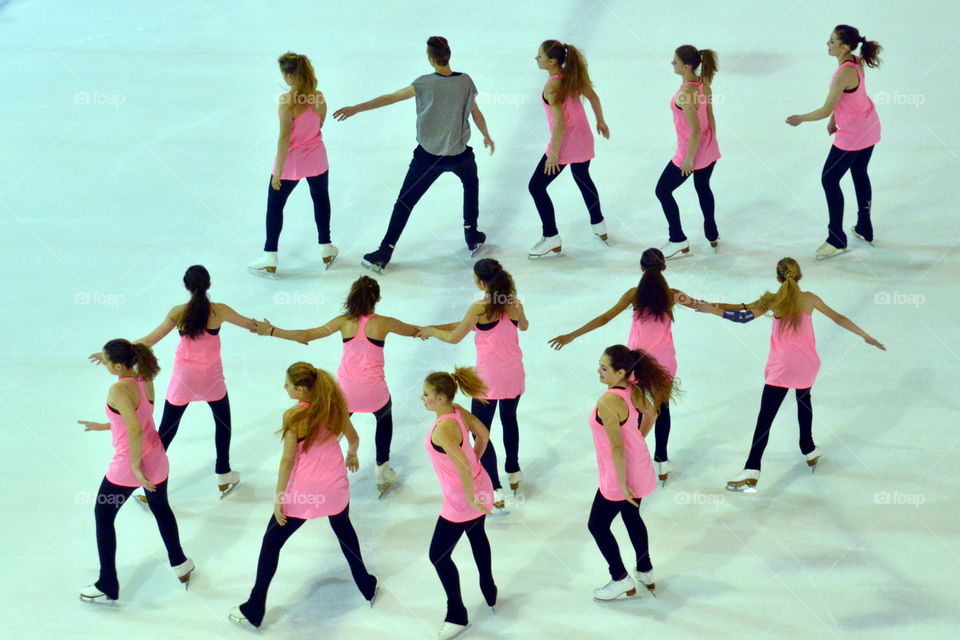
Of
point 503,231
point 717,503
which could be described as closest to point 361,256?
point 503,231

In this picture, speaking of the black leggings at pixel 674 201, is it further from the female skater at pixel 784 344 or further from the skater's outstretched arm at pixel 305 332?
the skater's outstretched arm at pixel 305 332

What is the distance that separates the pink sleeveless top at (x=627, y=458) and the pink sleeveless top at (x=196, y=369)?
6.13 ft

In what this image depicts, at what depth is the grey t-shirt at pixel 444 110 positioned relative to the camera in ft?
23.1

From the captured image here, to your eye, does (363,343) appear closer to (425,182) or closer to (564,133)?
(425,182)

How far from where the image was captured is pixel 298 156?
282 inches

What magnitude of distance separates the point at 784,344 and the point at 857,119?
7.20 feet

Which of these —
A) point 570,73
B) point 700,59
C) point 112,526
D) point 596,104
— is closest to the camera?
point 112,526

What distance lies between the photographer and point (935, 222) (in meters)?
7.76

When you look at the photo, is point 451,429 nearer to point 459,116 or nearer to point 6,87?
point 459,116

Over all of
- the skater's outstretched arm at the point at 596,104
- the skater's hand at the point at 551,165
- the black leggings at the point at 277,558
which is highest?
the skater's outstretched arm at the point at 596,104

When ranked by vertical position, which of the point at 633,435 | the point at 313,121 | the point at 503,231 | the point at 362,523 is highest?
the point at 313,121

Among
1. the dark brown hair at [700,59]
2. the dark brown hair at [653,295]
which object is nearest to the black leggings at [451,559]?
the dark brown hair at [653,295]

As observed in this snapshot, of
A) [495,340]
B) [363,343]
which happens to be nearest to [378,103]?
[363,343]

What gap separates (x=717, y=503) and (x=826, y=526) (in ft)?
1.65
